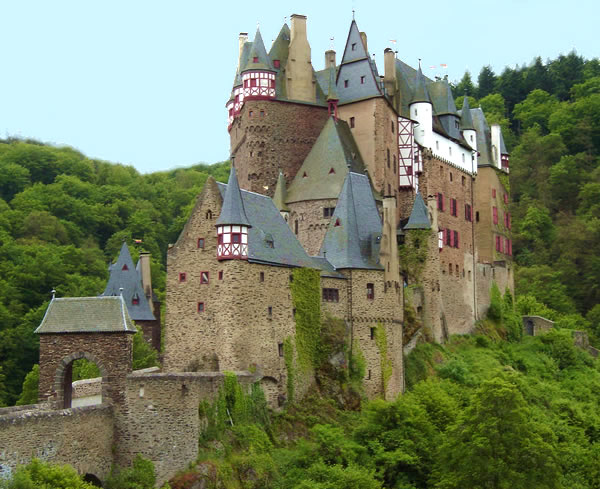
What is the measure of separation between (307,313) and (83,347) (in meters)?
12.1

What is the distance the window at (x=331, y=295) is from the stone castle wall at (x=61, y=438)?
45.6 ft

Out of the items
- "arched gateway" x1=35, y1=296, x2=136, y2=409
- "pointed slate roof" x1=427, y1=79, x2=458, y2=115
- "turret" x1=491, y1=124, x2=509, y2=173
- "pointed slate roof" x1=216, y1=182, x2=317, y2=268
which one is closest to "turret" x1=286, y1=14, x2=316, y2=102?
"pointed slate roof" x1=427, y1=79, x2=458, y2=115

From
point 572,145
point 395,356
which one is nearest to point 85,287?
point 395,356

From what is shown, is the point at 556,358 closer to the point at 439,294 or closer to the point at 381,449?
the point at 439,294

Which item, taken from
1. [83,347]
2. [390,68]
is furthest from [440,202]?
[83,347]

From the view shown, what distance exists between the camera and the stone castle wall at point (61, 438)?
107ft

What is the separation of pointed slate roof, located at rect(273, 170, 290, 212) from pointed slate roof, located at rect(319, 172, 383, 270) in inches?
206

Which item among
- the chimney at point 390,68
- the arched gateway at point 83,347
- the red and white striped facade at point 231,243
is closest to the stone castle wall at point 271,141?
→ the chimney at point 390,68

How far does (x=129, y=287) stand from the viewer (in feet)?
197

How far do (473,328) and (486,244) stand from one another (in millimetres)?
7606

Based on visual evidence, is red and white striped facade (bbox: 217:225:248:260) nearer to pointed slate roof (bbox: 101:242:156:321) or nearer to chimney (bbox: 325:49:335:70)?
pointed slate roof (bbox: 101:242:156:321)

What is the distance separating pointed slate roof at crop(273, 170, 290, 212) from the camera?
2237 inches

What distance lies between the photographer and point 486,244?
2734 inches

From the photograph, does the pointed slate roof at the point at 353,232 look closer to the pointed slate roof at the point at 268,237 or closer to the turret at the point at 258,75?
the pointed slate roof at the point at 268,237
